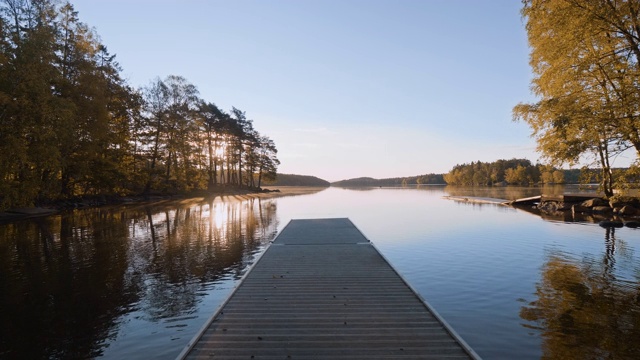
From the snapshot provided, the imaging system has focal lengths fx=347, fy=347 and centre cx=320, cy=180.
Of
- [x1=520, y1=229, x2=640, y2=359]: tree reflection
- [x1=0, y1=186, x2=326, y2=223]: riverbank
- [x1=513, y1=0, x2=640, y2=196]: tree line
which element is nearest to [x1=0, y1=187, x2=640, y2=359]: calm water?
[x1=520, y1=229, x2=640, y2=359]: tree reflection

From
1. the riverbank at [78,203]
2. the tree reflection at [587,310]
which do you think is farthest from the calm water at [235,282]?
the riverbank at [78,203]

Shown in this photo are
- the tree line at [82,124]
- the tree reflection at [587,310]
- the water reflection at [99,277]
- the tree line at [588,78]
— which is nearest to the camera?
the tree reflection at [587,310]

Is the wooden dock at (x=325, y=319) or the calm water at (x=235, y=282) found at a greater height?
the wooden dock at (x=325, y=319)

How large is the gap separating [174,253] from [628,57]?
903 inches

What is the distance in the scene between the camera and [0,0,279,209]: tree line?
1093 inches

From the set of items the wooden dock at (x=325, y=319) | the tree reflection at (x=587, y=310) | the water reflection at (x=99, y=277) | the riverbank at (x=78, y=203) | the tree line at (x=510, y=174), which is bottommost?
the tree reflection at (x=587, y=310)

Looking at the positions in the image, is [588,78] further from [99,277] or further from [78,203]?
[78,203]

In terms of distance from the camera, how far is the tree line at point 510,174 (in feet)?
516

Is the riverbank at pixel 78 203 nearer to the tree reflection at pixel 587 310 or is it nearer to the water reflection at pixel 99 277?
the water reflection at pixel 99 277

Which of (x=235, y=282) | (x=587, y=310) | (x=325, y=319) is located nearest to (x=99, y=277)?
(x=235, y=282)

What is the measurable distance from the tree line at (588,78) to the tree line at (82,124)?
3548cm

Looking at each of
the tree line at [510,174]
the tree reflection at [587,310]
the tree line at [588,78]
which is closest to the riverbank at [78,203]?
the tree reflection at [587,310]

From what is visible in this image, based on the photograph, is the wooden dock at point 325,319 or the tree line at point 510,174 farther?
the tree line at point 510,174

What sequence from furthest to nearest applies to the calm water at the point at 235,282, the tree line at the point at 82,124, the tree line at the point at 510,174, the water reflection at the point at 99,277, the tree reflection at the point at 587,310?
the tree line at the point at 510,174
the tree line at the point at 82,124
the water reflection at the point at 99,277
the calm water at the point at 235,282
the tree reflection at the point at 587,310
